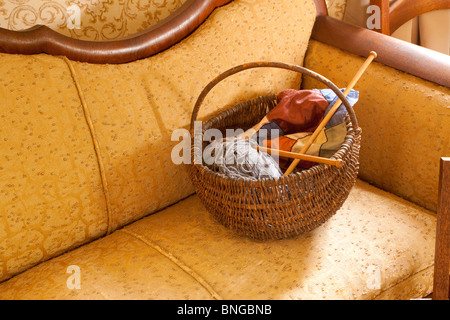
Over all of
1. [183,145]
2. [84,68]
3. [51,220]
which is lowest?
[51,220]

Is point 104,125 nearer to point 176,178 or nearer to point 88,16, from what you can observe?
point 176,178

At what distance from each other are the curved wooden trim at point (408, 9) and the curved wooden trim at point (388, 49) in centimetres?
37

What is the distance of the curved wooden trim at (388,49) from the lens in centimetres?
115

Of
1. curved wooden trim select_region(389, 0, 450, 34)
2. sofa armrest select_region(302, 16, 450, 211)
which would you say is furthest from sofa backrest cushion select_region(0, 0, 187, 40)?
curved wooden trim select_region(389, 0, 450, 34)

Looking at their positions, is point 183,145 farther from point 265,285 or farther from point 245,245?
point 265,285

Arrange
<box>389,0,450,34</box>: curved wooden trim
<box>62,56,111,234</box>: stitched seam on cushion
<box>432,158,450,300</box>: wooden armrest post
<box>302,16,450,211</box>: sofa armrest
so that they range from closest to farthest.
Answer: <box>432,158,450,300</box>: wooden armrest post → <box>62,56,111,234</box>: stitched seam on cushion → <box>302,16,450,211</box>: sofa armrest → <box>389,0,450,34</box>: curved wooden trim

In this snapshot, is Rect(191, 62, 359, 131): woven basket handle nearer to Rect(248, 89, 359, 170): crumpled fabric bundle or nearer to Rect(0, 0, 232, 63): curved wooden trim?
Rect(248, 89, 359, 170): crumpled fabric bundle

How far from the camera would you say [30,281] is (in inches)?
37.2

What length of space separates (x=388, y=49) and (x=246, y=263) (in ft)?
2.28

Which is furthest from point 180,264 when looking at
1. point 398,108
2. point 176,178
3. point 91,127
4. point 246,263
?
point 398,108

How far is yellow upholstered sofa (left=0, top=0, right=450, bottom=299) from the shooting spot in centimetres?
93
